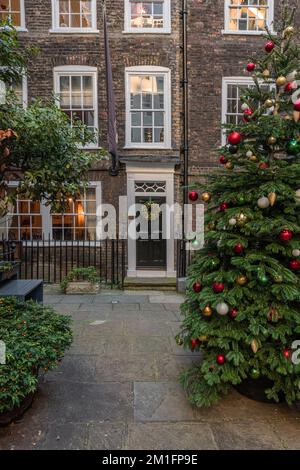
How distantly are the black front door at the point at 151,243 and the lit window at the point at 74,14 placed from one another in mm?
5470

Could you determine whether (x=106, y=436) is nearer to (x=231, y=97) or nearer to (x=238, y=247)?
(x=238, y=247)

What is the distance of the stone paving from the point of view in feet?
9.25

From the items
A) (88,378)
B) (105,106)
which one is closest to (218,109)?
(105,106)

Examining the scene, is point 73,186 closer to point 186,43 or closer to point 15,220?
point 15,220

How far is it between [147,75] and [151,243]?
5.08 m

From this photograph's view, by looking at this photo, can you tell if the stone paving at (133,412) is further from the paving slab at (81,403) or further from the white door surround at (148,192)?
the white door surround at (148,192)

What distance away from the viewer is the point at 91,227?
1046cm

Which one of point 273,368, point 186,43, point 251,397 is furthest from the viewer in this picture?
point 186,43

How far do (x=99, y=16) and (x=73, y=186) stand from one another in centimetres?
Answer: 830

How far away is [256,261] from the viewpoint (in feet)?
10.7

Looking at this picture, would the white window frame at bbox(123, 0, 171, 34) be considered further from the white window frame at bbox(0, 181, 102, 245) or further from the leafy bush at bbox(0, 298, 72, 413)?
the leafy bush at bbox(0, 298, 72, 413)

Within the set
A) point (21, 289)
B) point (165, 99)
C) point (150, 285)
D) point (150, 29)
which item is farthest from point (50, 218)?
point (150, 29)

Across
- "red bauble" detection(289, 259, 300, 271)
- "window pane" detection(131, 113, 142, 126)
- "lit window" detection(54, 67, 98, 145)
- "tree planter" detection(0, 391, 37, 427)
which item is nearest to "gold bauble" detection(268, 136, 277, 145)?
"red bauble" detection(289, 259, 300, 271)

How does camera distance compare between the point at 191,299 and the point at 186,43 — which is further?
the point at 186,43
